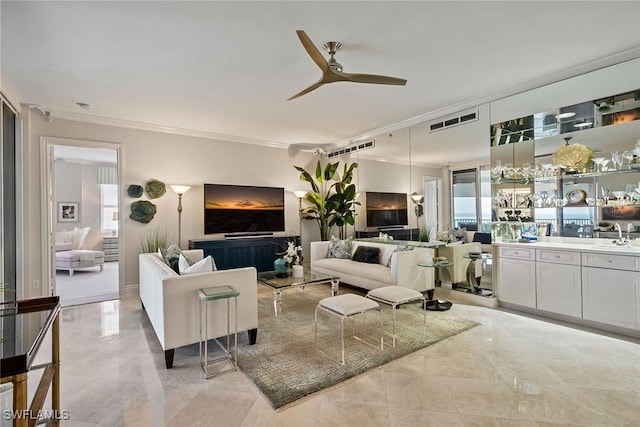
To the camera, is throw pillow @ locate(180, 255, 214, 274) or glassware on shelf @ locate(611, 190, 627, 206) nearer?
throw pillow @ locate(180, 255, 214, 274)

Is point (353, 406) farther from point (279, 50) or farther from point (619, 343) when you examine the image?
point (279, 50)

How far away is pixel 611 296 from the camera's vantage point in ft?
9.96

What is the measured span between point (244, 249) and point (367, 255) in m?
2.28

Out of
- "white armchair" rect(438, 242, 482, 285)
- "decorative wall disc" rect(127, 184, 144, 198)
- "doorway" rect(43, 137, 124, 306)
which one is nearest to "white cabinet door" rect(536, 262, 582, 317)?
"white armchair" rect(438, 242, 482, 285)

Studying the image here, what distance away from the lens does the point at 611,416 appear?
1872 millimetres

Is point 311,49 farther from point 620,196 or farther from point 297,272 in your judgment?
point 620,196

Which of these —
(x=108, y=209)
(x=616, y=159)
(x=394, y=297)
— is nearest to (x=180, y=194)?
(x=394, y=297)

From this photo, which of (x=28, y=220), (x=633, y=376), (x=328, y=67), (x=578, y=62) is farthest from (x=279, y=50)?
(x=28, y=220)

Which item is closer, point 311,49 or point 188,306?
point 311,49

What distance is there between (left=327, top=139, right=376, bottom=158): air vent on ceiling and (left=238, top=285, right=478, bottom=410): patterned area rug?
10.4ft

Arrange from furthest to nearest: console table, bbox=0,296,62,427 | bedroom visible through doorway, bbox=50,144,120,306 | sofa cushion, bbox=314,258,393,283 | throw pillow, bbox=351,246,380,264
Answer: bedroom visible through doorway, bbox=50,144,120,306 < throw pillow, bbox=351,246,380,264 < sofa cushion, bbox=314,258,393,283 < console table, bbox=0,296,62,427

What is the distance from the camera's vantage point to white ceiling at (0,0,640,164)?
2289 millimetres

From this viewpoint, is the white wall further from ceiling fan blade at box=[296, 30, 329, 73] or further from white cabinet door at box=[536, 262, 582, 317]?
ceiling fan blade at box=[296, 30, 329, 73]

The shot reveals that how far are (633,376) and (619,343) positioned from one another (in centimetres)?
74
